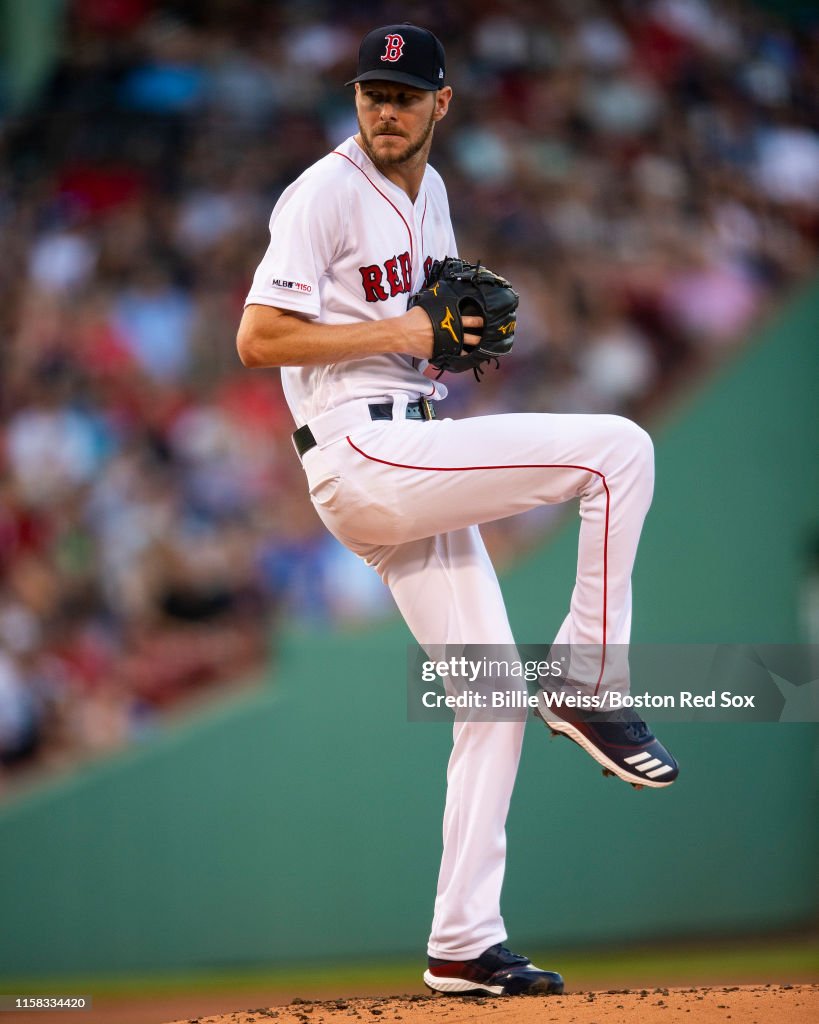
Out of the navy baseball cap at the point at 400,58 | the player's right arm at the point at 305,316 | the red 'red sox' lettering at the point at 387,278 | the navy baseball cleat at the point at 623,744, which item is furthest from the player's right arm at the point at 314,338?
the navy baseball cleat at the point at 623,744

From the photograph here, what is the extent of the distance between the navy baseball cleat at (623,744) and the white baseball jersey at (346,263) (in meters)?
0.77

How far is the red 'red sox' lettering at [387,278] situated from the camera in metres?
2.62

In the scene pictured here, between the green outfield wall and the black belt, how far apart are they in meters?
2.95

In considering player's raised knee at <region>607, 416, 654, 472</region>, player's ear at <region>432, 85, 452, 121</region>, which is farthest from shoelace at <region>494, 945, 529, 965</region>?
player's ear at <region>432, 85, 452, 121</region>

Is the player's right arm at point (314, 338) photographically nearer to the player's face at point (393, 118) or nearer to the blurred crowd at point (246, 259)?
the player's face at point (393, 118)

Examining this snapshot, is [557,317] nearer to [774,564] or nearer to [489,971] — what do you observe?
[774,564]

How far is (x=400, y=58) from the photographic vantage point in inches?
99.9

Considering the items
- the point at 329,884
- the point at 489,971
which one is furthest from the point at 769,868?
the point at 489,971

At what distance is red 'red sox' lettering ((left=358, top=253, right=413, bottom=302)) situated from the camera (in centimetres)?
262

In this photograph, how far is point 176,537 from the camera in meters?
5.48

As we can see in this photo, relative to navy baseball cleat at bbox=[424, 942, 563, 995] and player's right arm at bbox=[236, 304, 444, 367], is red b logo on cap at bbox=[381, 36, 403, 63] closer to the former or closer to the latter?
player's right arm at bbox=[236, 304, 444, 367]

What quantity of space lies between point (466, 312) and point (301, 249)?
14.2 inches

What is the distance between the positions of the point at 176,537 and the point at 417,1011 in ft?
10.6

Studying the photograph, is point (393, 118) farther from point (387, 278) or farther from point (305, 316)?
point (305, 316)
